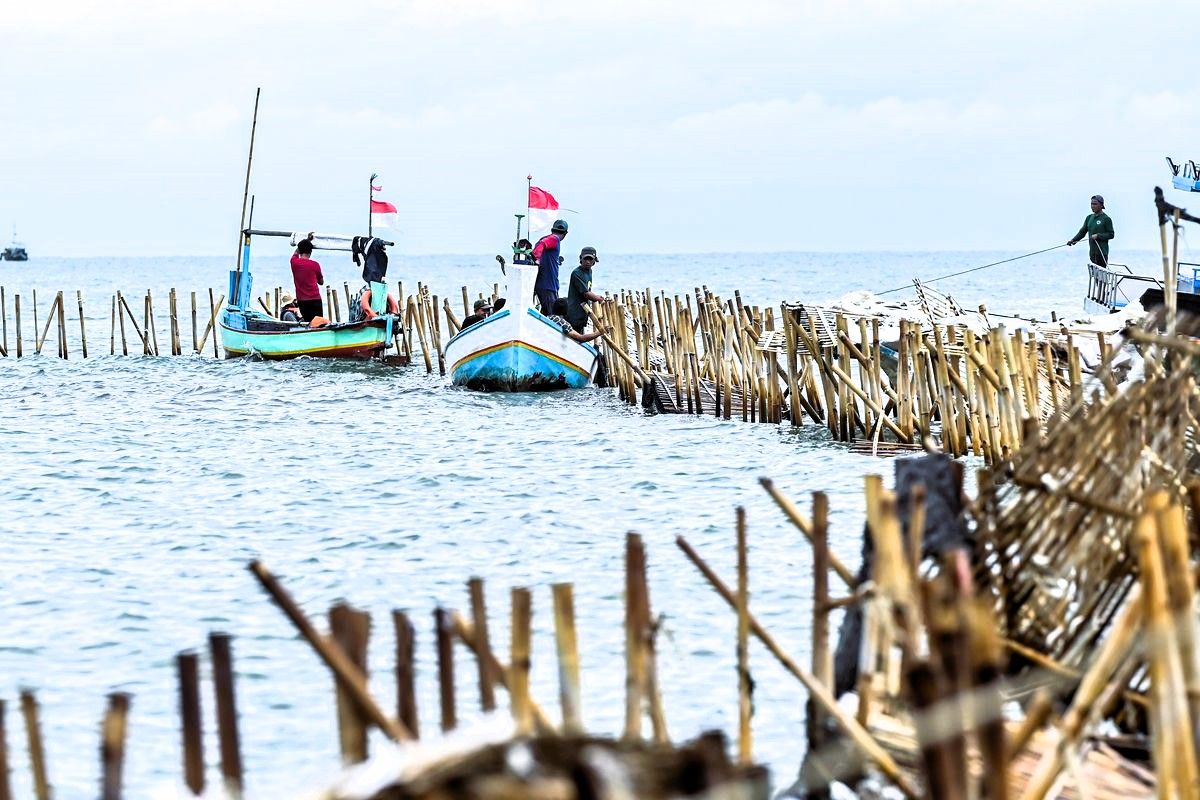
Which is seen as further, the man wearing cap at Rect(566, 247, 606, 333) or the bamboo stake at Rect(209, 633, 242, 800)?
the man wearing cap at Rect(566, 247, 606, 333)

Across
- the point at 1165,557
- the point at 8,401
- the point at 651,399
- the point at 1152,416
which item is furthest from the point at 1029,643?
the point at 8,401

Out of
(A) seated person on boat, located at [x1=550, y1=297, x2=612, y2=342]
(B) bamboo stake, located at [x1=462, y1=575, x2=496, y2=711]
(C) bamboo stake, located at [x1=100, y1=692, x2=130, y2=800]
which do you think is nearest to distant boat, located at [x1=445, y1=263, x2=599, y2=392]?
(A) seated person on boat, located at [x1=550, y1=297, x2=612, y2=342]

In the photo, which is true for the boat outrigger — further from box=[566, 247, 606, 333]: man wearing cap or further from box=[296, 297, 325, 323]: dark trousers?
box=[566, 247, 606, 333]: man wearing cap

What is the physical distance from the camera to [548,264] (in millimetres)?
21250

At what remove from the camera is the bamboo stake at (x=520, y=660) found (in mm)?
3432

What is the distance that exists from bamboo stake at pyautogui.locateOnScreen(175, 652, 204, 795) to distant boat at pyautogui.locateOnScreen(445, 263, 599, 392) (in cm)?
1634

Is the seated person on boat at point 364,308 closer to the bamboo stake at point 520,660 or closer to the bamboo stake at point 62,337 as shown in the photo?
the bamboo stake at point 62,337

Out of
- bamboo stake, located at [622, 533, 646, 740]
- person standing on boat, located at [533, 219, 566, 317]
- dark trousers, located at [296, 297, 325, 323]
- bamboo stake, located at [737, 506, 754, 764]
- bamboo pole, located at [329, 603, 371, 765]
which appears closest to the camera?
bamboo pole, located at [329, 603, 371, 765]

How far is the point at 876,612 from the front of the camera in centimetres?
415

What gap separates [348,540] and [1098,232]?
1217 centimetres

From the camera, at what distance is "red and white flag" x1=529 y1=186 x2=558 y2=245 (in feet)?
69.9

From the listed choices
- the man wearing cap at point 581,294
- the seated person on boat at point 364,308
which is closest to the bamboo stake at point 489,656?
the man wearing cap at point 581,294

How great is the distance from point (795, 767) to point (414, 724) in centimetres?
298

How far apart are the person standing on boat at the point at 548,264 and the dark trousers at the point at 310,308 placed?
5.38m
